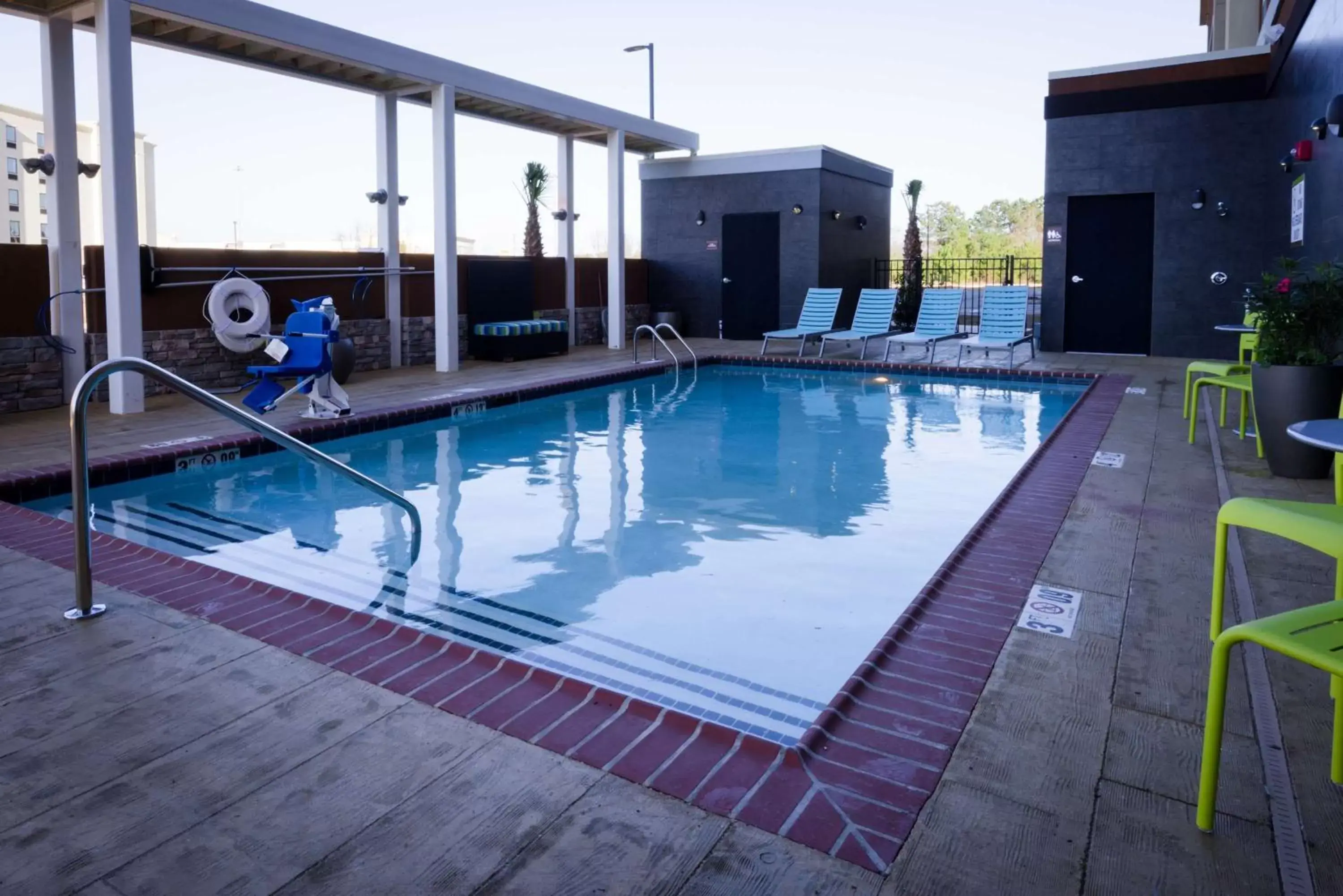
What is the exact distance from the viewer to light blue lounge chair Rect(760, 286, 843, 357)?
11883mm

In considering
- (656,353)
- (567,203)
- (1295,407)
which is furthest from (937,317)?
(1295,407)

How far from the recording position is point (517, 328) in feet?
37.9

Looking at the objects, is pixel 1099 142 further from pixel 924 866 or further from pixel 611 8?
pixel 611 8

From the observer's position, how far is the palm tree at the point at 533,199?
16266 millimetres

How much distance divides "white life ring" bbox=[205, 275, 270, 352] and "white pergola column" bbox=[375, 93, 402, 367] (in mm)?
2096

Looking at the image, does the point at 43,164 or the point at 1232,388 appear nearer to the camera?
the point at 1232,388

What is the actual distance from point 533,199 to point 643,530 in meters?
12.7

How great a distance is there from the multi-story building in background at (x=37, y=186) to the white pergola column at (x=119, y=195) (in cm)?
14

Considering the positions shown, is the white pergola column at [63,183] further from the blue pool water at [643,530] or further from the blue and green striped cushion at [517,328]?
the blue and green striped cushion at [517,328]

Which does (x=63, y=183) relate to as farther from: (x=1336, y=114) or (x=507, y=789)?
(x=1336, y=114)

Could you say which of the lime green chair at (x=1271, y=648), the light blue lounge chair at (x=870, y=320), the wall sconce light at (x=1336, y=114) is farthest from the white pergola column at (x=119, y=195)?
the wall sconce light at (x=1336, y=114)

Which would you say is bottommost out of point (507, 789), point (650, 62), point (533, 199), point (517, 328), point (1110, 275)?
point (507, 789)

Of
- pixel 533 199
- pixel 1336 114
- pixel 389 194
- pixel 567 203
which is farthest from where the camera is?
pixel 533 199

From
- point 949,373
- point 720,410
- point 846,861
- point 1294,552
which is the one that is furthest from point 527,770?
point 949,373
